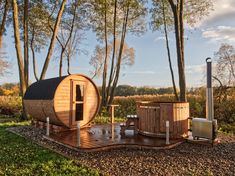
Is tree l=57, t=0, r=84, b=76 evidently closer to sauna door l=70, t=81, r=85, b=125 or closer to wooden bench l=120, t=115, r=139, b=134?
sauna door l=70, t=81, r=85, b=125

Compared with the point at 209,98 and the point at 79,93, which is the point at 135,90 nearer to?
the point at 79,93

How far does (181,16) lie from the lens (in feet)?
37.9

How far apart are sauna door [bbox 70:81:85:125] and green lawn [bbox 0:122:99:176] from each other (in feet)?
9.04

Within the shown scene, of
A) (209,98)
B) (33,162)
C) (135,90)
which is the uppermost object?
(135,90)

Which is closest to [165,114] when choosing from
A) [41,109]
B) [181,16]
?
[41,109]

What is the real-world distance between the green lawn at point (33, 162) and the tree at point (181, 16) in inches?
286

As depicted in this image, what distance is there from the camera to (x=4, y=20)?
1584 cm

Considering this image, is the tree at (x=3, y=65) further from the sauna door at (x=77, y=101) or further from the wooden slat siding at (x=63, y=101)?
the wooden slat siding at (x=63, y=101)

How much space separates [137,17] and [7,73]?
1878 cm

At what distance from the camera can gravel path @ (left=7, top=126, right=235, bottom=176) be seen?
5.23 metres

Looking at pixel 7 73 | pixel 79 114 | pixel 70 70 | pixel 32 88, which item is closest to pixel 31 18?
pixel 70 70

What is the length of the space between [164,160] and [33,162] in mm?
3360

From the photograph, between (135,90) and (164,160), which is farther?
(135,90)

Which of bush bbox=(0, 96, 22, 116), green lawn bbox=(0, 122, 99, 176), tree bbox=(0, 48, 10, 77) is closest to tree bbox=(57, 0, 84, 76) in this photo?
bush bbox=(0, 96, 22, 116)
